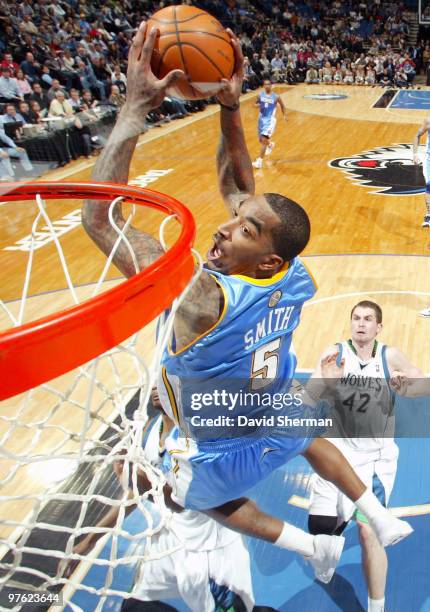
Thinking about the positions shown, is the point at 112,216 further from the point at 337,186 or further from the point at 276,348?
the point at 337,186

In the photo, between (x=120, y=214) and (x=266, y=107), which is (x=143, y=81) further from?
(x=266, y=107)

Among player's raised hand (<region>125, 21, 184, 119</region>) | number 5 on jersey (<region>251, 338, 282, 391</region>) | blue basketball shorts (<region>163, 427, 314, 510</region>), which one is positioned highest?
player's raised hand (<region>125, 21, 184, 119</region>)

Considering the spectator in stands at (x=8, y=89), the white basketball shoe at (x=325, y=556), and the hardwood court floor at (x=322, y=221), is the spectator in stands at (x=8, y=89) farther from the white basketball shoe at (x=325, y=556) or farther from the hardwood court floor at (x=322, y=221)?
the white basketball shoe at (x=325, y=556)

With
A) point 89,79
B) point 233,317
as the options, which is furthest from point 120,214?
point 89,79

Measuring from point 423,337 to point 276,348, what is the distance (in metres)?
2.85

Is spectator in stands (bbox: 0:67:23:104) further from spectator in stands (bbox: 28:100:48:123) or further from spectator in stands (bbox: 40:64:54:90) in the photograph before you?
spectator in stands (bbox: 40:64:54:90)

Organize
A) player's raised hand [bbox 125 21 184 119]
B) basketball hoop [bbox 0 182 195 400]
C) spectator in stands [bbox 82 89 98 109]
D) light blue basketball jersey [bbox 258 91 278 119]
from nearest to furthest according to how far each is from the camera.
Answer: basketball hoop [bbox 0 182 195 400]
player's raised hand [bbox 125 21 184 119]
light blue basketball jersey [bbox 258 91 278 119]
spectator in stands [bbox 82 89 98 109]

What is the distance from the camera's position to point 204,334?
5.66ft

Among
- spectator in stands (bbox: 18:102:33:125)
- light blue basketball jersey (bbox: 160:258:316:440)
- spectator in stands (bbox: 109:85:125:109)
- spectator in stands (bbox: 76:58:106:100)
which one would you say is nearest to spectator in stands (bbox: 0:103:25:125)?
spectator in stands (bbox: 18:102:33:125)

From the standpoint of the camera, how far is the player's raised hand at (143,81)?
156 centimetres

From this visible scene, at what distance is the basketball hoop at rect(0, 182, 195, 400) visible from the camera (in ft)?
3.63

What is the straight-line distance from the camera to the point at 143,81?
156 centimetres

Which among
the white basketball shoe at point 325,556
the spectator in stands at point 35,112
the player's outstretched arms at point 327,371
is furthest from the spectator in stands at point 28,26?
the white basketball shoe at point 325,556

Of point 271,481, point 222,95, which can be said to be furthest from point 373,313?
point 222,95
